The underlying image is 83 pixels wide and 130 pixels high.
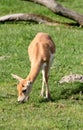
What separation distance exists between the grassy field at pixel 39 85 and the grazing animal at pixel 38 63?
26cm

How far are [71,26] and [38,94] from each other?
26.3 ft

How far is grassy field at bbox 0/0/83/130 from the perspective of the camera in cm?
807

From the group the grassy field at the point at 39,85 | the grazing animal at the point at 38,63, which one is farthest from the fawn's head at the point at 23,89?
the grassy field at the point at 39,85

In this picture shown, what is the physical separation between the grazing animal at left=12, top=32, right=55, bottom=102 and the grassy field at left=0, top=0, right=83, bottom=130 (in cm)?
26

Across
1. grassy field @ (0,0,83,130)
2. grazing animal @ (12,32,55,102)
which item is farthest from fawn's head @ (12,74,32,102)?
grassy field @ (0,0,83,130)

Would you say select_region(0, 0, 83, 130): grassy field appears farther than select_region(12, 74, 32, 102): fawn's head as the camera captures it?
No

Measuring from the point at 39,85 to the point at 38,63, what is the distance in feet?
4.19

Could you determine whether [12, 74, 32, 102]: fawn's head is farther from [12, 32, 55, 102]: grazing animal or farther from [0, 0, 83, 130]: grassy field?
[0, 0, 83, 130]: grassy field

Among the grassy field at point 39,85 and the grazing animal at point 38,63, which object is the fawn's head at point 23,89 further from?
the grassy field at point 39,85

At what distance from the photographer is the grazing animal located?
29.2ft

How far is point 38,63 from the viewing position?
9.30m

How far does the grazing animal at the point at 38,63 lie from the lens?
889 cm

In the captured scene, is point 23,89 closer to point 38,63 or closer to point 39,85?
point 38,63

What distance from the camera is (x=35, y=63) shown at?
931 centimetres
